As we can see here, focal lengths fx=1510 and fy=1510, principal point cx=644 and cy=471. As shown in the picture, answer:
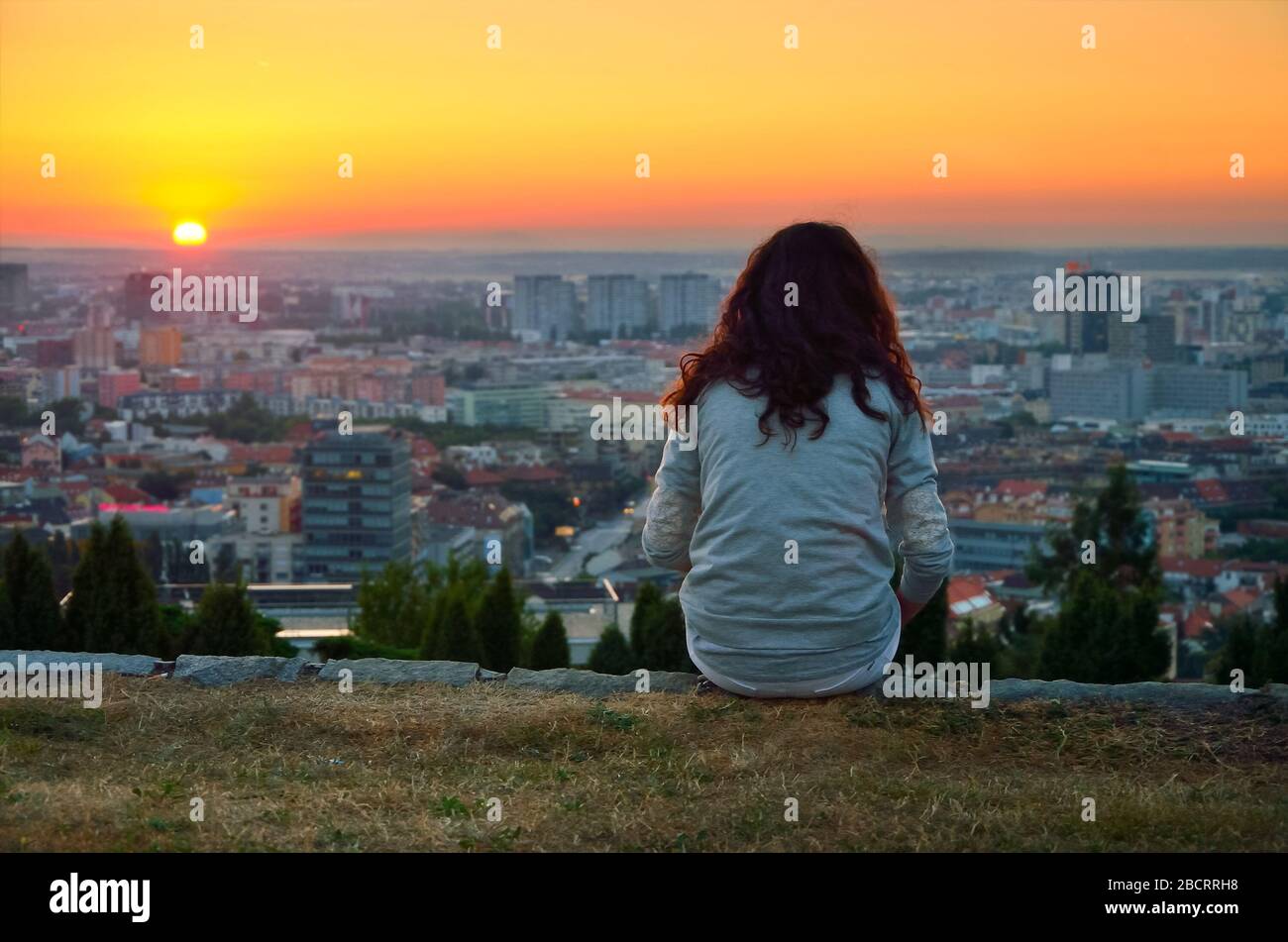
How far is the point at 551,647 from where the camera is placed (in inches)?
371

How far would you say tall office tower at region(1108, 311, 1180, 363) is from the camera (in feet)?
82.4

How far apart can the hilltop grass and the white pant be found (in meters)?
0.03

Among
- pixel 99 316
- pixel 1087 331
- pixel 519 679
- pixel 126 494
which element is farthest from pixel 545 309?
pixel 519 679

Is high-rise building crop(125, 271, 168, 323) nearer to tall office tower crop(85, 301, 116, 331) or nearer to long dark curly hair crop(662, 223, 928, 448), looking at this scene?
tall office tower crop(85, 301, 116, 331)

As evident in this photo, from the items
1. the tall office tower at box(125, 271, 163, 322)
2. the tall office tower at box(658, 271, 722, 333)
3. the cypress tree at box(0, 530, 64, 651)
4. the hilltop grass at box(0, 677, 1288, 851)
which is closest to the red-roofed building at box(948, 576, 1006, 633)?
the cypress tree at box(0, 530, 64, 651)

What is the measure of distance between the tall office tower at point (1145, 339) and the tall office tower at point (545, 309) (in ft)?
35.9

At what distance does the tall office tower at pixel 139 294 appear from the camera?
25672 millimetres

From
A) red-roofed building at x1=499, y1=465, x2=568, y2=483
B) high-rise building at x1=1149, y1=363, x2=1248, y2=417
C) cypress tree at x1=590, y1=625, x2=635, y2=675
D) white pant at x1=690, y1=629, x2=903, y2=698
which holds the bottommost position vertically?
cypress tree at x1=590, y1=625, x2=635, y2=675

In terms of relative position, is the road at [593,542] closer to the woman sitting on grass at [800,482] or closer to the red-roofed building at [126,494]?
the red-roofed building at [126,494]

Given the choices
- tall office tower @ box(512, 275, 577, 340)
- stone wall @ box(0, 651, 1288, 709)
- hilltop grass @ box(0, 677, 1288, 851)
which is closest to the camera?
hilltop grass @ box(0, 677, 1288, 851)

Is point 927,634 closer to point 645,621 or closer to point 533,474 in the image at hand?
point 645,621

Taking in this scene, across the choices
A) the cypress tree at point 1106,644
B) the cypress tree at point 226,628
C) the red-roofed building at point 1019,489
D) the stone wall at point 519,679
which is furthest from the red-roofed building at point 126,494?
the stone wall at point 519,679

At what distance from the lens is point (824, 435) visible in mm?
3039
